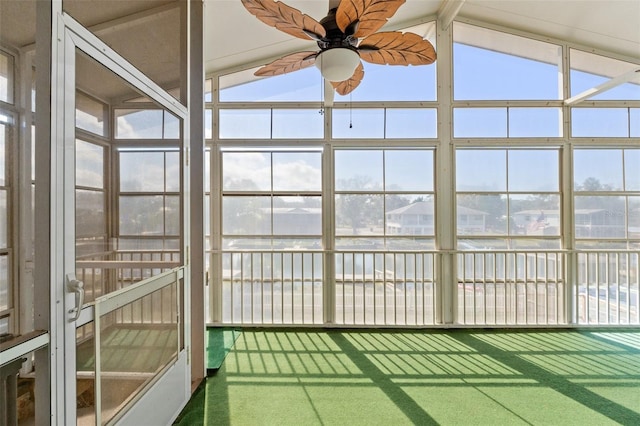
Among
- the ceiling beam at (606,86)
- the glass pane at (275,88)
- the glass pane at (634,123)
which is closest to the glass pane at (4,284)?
the glass pane at (275,88)

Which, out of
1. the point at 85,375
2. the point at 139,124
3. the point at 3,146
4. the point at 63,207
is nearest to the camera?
the point at 3,146

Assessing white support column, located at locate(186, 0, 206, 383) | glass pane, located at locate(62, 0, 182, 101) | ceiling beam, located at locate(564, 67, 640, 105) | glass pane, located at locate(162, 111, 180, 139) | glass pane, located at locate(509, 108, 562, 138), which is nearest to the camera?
glass pane, located at locate(62, 0, 182, 101)

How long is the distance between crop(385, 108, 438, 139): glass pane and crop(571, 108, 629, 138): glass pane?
1.60 m

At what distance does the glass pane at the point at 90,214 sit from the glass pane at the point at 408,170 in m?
2.76

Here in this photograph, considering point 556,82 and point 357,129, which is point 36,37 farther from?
point 556,82

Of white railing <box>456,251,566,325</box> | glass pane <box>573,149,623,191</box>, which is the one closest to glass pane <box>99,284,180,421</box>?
white railing <box>456,251,566,325</box>

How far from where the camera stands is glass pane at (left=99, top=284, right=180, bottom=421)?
138cm

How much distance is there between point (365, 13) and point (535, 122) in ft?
9.73

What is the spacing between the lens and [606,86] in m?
2.83

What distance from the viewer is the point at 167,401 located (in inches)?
71.3

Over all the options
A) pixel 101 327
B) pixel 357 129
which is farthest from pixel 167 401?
pixel 357 129

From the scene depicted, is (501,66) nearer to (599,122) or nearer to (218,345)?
(599,122)

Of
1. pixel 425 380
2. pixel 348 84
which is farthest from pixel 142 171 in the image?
pixel 425 380

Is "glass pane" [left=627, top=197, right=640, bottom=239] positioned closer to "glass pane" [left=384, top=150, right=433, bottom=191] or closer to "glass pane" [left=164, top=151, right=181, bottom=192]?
"glass pane" [left=384, top=150, right=433, bottom=191]
